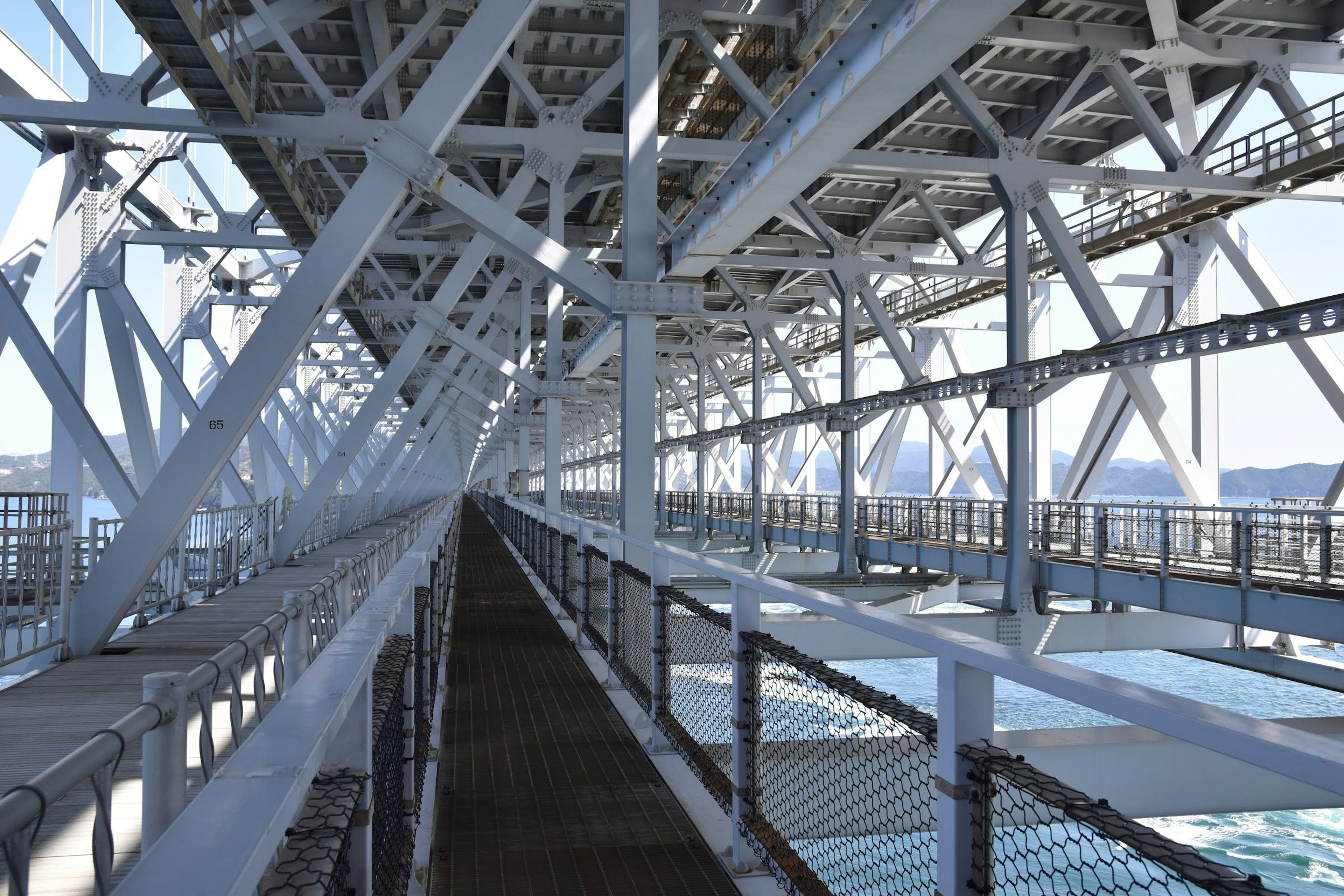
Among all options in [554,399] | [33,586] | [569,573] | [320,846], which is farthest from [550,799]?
[554,399]

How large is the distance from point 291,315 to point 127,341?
808cm

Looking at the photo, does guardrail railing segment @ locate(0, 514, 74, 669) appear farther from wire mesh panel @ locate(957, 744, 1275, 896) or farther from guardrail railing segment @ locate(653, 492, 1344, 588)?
guardrail railing segment @ locate(653, 492, 1344, 588)

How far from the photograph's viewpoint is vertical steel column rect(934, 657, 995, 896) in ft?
7.42

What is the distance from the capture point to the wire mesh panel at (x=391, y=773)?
→ 261 cm

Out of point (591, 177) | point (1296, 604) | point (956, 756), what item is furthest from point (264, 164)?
point (1296, 604)

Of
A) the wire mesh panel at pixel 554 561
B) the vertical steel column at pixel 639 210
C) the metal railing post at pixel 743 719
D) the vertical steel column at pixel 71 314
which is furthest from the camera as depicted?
the vertical steel column at pixel 71 314

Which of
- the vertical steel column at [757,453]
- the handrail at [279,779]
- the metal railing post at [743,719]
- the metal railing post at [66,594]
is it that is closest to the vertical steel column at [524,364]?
the vertical steel column at [757,453]

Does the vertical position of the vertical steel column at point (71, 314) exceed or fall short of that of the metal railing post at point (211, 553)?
it exceeds it

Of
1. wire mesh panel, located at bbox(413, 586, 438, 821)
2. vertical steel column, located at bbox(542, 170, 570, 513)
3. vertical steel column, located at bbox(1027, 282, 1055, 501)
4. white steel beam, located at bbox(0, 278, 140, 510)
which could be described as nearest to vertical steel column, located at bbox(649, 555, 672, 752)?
wire mesh panel, located at bbox(413, 586, 438, 821)

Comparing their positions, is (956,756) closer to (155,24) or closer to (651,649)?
(651,649)

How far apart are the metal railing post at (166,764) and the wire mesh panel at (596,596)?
6.45 m

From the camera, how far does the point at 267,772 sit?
59.5 inches

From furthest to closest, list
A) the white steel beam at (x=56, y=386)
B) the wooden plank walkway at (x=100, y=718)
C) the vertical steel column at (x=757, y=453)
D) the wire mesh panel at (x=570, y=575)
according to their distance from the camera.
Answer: the vertical steel column at (x=757, y=453) < the wire mesh panel at (x=570, y=575) < the white steel beam at (x=56, y=386) < the wooden plank walkway at (x=100, y=718)

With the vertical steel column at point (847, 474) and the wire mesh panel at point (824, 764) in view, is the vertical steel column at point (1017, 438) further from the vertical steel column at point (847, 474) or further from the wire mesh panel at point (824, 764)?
the wire mesh panel at point (824, 764)
